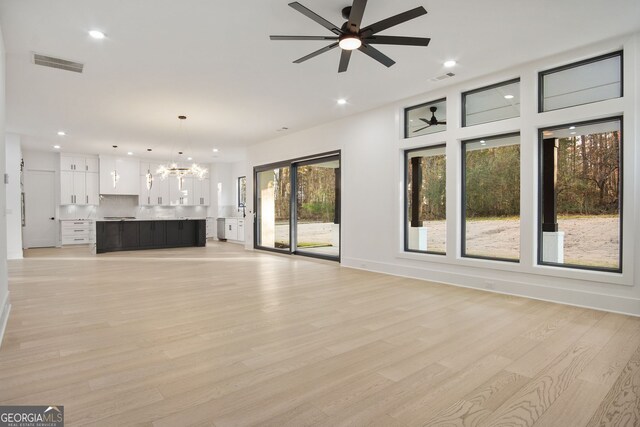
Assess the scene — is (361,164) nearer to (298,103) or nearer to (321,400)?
(298,103)

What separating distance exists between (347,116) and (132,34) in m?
4.32

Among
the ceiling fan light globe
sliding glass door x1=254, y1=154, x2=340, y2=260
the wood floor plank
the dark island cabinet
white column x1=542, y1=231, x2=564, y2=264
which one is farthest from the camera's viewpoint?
the dark island cabinet

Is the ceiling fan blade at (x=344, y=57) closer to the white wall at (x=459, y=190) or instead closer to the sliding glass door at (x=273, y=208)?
the white wall at (x=459, y=190)

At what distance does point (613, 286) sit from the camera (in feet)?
13.2

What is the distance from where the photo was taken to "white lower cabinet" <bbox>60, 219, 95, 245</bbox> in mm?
11125

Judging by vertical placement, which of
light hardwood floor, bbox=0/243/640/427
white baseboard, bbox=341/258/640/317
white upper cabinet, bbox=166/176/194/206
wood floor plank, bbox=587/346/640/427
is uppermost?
white upper cabinet, bbox=166/176/194/206

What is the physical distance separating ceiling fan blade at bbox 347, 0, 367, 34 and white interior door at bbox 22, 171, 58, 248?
11.9 meters

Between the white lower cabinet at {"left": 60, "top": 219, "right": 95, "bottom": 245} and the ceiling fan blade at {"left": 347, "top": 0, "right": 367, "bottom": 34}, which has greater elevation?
the ceiling fan blade at {"left": 347, "top": 0, "right": 367, "bottom": 34}

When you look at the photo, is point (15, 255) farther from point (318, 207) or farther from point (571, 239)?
point (571, 239)

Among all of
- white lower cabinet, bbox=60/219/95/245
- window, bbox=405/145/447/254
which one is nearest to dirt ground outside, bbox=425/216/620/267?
window, bbox=405/145/447/254

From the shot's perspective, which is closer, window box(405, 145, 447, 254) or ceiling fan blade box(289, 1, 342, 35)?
ceiling fan blade box(289, 1, 342, 35)

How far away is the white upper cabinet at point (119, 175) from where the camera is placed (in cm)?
1159

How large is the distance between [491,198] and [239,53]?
13.4 ft

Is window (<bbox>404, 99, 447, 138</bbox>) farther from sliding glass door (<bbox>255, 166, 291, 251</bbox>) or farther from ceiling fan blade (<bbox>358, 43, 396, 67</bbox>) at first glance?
sliding glass door (<bbox>255, 166, 291, 251</bbox>)
